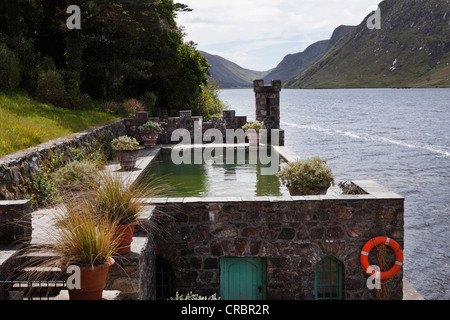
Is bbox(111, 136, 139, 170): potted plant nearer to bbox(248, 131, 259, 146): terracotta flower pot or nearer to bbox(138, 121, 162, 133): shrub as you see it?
bbox(138, 121, 162, 133): shrub

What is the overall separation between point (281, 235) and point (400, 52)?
179015 mm

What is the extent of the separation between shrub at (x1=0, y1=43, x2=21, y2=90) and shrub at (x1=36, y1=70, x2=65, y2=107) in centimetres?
84

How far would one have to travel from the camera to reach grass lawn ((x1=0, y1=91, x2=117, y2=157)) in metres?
9.58

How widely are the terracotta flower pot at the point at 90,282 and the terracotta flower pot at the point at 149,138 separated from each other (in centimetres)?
1260

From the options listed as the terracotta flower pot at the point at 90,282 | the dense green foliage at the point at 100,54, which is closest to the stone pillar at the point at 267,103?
the dense green foliage at the point at 100,54

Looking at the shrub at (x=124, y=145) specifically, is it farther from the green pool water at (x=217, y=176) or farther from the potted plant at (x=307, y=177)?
the potted plant at (x=307, y=177)

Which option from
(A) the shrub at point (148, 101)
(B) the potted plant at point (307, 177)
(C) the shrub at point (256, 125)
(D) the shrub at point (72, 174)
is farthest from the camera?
(A) the shrub at point (148, 101)

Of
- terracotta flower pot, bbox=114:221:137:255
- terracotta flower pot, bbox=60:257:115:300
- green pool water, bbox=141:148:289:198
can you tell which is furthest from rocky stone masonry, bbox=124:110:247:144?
terracotta flower pot, bbox=60:257:115:300

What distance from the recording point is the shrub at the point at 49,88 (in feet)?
53.3

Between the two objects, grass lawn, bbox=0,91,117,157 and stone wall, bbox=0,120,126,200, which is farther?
grass lawn, bbox=0,91,117,157

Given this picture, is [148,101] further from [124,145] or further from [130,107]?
[124,145]

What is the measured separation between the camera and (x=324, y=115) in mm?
80062

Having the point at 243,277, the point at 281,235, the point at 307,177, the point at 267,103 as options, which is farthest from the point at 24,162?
the point at 267,103
